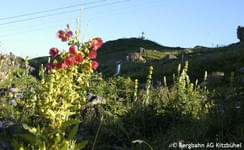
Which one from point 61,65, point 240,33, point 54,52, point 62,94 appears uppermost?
point 240,33

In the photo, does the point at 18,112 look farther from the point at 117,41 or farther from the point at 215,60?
the point at 117,41

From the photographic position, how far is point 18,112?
22.6 feet

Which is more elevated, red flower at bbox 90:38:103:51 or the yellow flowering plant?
red flower at bbox 90:38:103:51

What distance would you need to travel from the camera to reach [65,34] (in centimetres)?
368

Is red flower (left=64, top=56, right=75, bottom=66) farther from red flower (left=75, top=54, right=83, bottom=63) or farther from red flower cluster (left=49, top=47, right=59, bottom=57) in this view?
red flower cluster (left=49, top=47, right=59, bottom=57)

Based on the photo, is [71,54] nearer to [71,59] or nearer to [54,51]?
[71,59]

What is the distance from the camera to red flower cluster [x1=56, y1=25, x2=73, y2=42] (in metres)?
3.66

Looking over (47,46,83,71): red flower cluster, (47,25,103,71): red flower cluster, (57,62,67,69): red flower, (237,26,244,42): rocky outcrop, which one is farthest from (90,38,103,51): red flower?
(237,26,244,42): rocky outcrop

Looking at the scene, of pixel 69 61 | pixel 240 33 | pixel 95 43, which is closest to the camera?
pixel 69 61

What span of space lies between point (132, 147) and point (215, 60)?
17241mm

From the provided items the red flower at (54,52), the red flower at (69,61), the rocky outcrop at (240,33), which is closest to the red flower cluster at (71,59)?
the red flower at (69,61)

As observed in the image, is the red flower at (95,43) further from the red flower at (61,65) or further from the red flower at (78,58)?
the red flower at (61,65)

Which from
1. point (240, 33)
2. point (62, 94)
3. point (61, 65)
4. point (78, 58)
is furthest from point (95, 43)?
point (240, 33)

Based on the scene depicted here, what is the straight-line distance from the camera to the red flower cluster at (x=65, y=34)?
366 centimetres
